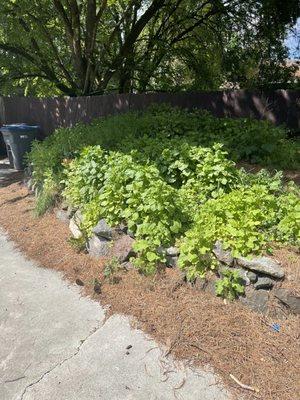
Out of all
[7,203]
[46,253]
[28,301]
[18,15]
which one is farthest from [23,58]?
[28,301]

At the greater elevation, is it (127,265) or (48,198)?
(48,198)

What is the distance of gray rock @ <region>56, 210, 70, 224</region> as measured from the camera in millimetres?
5795

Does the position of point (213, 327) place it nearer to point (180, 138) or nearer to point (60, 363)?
point (60, 363)

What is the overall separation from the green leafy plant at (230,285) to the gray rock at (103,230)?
1.52 meters

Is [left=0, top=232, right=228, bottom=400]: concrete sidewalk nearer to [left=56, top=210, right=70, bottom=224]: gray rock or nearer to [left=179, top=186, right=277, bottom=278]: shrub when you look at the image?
[left=179, top=186, right=277, bottom=278]: shrub

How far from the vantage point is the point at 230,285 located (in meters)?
3.48

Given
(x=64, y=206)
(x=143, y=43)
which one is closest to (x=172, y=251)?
(x=64, y=206)

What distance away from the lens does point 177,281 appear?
3.84 metres

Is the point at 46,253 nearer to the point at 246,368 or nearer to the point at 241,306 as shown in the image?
the point at 241,306

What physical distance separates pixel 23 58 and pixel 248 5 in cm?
692

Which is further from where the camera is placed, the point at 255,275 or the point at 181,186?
the point at 181,186

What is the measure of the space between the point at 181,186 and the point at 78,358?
8.11ft

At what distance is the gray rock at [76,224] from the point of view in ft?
16.8

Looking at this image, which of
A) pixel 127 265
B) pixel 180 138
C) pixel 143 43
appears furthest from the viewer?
pixel 143 43
